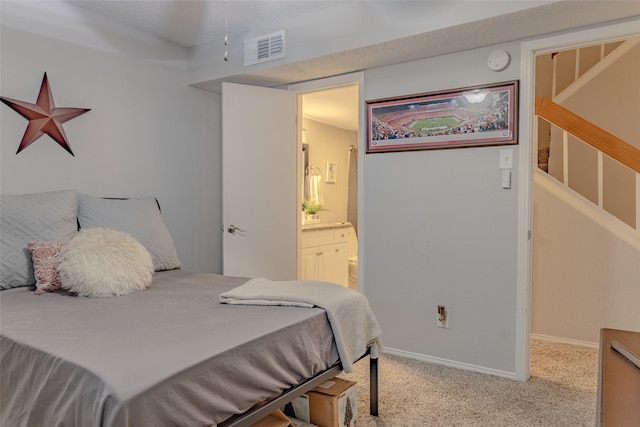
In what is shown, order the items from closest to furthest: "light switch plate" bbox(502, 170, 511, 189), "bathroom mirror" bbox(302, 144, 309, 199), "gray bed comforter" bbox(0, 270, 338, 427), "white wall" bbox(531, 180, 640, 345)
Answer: "gray bed comforter" bbox(0, 270, 338, 427)
"light switch plate" bbox(502, 170, 511, 189)
"white wall" bbox(531, 180, 640, 345)
"bathroom mirror" bbox(302, 144, 309, 199)

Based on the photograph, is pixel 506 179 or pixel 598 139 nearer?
pixel 506 179

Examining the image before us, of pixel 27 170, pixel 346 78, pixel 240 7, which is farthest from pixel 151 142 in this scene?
pixel 346 78

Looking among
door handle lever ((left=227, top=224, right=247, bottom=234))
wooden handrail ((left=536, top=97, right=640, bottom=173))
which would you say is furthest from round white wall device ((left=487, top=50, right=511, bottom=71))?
door handle lever ((left=227, top=224, right=247, bottom=234))

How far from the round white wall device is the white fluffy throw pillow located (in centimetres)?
232

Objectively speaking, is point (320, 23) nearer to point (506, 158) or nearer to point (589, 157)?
point (506, 158)

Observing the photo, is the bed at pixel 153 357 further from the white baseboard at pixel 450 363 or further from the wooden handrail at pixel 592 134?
the wooden handrail at pixel 592 134

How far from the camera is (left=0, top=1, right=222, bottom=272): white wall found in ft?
8.64

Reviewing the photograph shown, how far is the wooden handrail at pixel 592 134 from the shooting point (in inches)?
132

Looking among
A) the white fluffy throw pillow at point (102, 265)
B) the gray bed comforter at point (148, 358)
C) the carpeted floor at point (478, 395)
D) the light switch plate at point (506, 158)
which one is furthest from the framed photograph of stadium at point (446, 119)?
the white fluffy throw pillow at point (102, 265)

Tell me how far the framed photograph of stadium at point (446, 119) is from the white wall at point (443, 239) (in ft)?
0.18

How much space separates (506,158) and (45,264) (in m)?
2.63

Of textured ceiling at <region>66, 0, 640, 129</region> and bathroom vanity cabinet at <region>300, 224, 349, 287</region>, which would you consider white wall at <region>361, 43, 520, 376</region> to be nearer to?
textured ceiling at <region>66, 0, 640, 129</region>

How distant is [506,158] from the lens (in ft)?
8.80

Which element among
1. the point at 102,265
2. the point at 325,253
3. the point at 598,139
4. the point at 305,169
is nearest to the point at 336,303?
the point at 102,265
